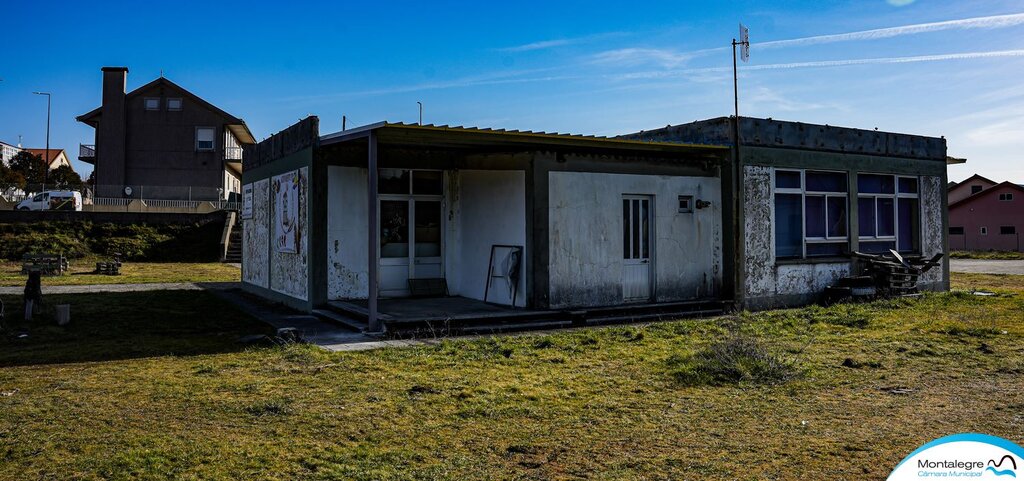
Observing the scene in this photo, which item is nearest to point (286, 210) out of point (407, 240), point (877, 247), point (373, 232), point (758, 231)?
point (407, 240)

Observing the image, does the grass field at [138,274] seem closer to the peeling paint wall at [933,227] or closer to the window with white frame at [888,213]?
the window with white frame at [888,213]

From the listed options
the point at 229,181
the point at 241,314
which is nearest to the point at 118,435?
the point at 241,314

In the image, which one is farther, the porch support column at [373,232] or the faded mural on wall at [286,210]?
the faded mural on wall at [286,210]

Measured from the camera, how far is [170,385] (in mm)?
7055

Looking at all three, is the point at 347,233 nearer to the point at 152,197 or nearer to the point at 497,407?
the point at 497,407

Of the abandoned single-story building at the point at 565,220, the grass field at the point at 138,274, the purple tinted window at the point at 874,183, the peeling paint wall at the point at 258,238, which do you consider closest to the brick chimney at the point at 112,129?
the grass field at the point at 138,274

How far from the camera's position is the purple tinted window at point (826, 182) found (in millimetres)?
15148

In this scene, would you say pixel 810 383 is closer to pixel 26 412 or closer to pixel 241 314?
pixel 26 412

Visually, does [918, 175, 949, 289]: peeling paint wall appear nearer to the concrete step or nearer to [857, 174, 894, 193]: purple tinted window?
[857, 174, 894, 193]: purple tinted window

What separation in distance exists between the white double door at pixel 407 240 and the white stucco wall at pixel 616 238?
2.93 m

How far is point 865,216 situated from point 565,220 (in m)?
7.77

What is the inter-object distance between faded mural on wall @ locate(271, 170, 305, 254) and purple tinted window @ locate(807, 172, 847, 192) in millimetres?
10017

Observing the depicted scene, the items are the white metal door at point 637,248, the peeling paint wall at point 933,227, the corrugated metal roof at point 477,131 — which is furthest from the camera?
the peeling paint wall at point 933,227

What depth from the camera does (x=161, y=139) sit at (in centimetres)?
4109
